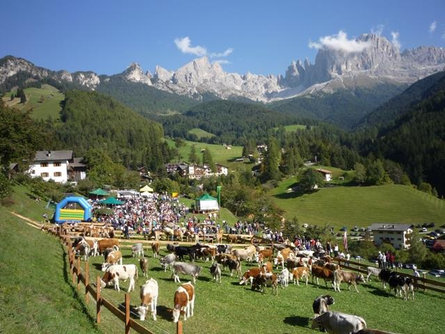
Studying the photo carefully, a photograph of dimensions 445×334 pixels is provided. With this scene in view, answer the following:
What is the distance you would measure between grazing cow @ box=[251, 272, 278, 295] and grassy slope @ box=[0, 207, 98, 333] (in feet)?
32.2

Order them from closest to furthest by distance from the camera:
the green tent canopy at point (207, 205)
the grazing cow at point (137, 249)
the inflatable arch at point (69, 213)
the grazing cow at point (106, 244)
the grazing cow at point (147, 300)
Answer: the grazing cow at point (147, 300)
the grazing cow at point (106, 244)
the grazing cow at point (137, 249)
the inflatable arch at point (69, 213)
the green tent canopy at point (207, 205)

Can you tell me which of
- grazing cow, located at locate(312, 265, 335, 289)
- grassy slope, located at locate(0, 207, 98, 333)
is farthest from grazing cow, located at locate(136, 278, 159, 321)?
grazing cow, located at locate(312, 265, 335, 289)

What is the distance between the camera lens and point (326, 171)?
150000mm

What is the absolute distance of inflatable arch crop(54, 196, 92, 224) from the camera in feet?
130

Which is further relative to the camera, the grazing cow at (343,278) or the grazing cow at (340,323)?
the grazing cow at (343,278)

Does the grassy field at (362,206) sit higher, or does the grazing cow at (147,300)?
the grassy field at (362,206)

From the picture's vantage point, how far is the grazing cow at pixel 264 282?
68.9ft

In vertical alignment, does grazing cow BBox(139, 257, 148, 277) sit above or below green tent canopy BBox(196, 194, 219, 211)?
below

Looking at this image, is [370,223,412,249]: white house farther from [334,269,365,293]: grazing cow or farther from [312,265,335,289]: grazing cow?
[312,265,335,289]: grazing cow

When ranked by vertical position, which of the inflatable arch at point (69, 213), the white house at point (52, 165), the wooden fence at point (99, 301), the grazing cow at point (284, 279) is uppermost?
the white house at point (52, 165)

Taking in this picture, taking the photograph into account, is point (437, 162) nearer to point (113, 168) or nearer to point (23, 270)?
point (113, 168)

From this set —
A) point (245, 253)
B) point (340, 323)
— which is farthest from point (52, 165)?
point (340, 323)

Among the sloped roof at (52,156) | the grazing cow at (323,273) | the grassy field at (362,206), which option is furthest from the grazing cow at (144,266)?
the sloped roof at (52,156)

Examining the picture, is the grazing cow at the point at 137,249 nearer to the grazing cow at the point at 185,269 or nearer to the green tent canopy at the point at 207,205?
the grazing cow at the point at 185,269
